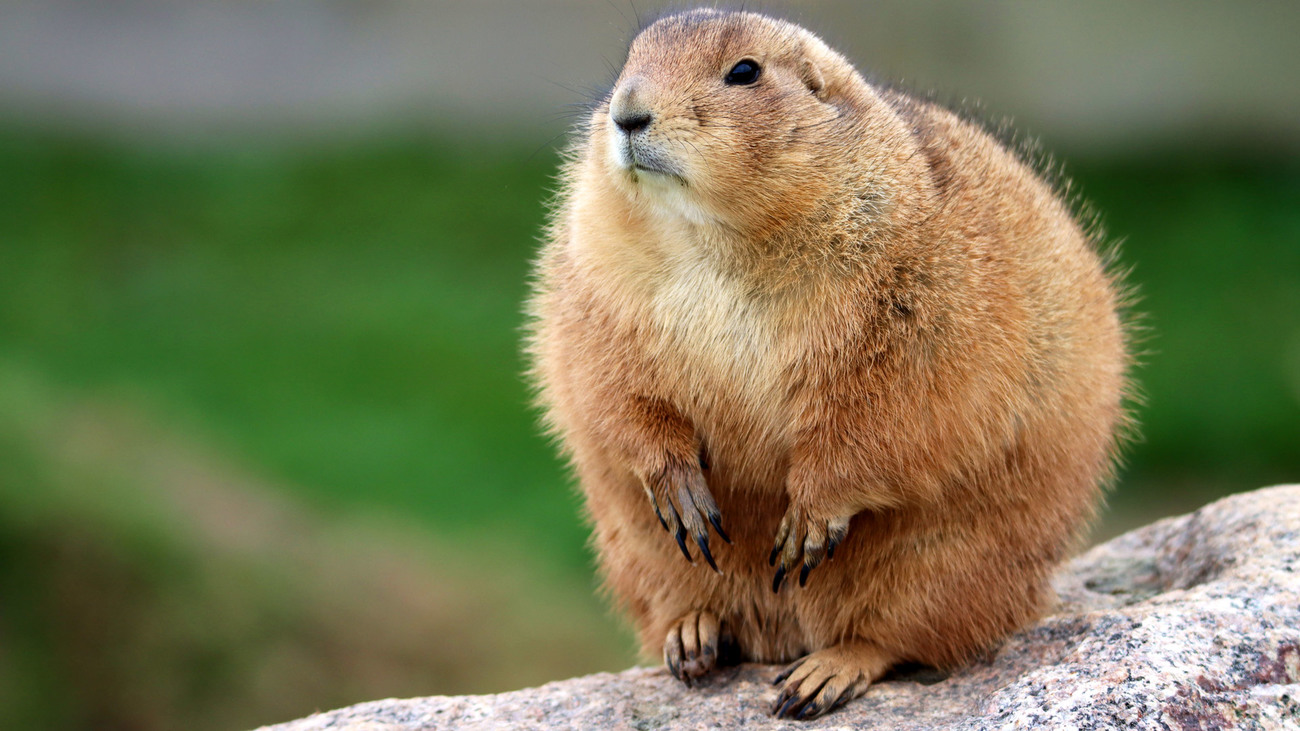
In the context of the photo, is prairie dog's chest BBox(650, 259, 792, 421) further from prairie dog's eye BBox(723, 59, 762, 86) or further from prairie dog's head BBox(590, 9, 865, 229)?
prairie dog's eye BBox(723, 59, 762, 86)

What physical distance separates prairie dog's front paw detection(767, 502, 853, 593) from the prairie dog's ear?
5.22 ft

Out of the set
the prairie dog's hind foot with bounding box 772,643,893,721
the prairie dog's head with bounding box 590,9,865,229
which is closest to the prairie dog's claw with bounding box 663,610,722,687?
the prairie dog's hind foot with bounding box 772,643,893,721

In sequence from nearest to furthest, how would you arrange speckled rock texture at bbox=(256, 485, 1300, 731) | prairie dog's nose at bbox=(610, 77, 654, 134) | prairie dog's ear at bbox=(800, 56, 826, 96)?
1. speckled rock texture at bbox=(256, 485, 1300, 731)
2. prairie dog's nose at bbox=(610, 77, 654, 134)
3. prairie dog's ear at bbox=(800, 56, 826, 96)

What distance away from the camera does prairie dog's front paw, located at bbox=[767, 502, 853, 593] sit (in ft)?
14.6

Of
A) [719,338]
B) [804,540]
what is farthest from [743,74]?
[804,540]

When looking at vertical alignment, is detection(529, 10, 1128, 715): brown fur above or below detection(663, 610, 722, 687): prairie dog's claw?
above

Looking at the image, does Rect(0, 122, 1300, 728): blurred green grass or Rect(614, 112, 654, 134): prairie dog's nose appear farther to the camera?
Rect(0, 122, 1300, 728): blurred green grass

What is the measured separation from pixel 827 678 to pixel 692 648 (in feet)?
1.89

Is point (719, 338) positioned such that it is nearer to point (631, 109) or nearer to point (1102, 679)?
Result: point (631, 109)

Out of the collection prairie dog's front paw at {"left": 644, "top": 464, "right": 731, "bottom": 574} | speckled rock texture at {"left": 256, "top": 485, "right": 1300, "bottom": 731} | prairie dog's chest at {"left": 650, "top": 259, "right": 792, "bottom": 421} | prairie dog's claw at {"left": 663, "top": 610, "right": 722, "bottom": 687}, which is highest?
prairie dog's chest at {"left": 650, "top": 259, "right": 792, "bottom": 421}

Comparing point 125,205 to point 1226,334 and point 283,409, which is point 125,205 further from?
point 1226,334

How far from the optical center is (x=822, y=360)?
433 cm

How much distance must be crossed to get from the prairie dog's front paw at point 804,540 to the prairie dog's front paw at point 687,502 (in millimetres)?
213

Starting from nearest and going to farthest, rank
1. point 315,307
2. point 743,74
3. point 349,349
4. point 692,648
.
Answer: point 743,74 < point 692,648 < point 349,349 < point 315,307
